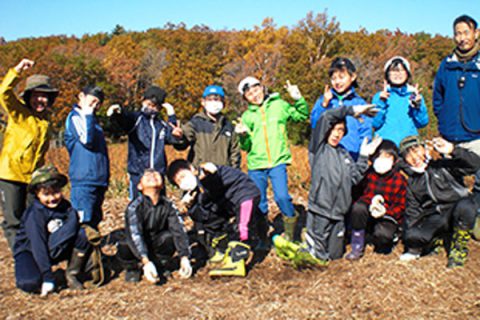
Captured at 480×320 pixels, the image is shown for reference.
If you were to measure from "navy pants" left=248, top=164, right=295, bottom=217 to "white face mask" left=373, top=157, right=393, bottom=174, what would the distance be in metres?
0.96

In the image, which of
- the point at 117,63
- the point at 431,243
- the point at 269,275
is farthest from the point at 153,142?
the point at 117,63

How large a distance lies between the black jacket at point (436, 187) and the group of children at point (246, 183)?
1 cm

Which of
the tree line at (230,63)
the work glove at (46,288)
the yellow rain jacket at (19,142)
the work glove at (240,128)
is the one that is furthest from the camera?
the tree line at (230,63)

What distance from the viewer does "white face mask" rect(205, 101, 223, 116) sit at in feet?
15.6

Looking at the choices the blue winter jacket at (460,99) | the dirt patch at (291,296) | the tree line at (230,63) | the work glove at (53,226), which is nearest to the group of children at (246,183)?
the work glove at (53,226)

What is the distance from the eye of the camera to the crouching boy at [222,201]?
4.04m

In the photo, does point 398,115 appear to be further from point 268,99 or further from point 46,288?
point 46,288

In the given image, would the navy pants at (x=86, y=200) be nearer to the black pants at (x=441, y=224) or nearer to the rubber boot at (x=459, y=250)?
the black pants at (x=441, y=224)

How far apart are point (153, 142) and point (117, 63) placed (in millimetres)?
37417

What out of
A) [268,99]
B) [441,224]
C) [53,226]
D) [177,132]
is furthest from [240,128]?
[441,224]

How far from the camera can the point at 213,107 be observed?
15.6ft

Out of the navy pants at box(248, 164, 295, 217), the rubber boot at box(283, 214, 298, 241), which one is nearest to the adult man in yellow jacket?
the navy pants at box(248, 164, 295, 217)

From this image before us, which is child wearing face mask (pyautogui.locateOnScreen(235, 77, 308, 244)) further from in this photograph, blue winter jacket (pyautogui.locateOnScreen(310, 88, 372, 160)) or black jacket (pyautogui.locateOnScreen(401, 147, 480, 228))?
black jacket (pyautogui.locateOnScreen(401, 147, 480, 228))

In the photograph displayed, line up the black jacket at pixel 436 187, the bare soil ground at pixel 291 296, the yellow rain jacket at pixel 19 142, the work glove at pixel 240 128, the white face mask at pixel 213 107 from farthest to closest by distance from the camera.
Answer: the white face mask at pixel 213 107 < the work glove at pixel 240 128 < the yellow rain jacket at pixel 19 142 < the black jacket at pixel 436 187 < the bare soil ground at pixel 291 296
